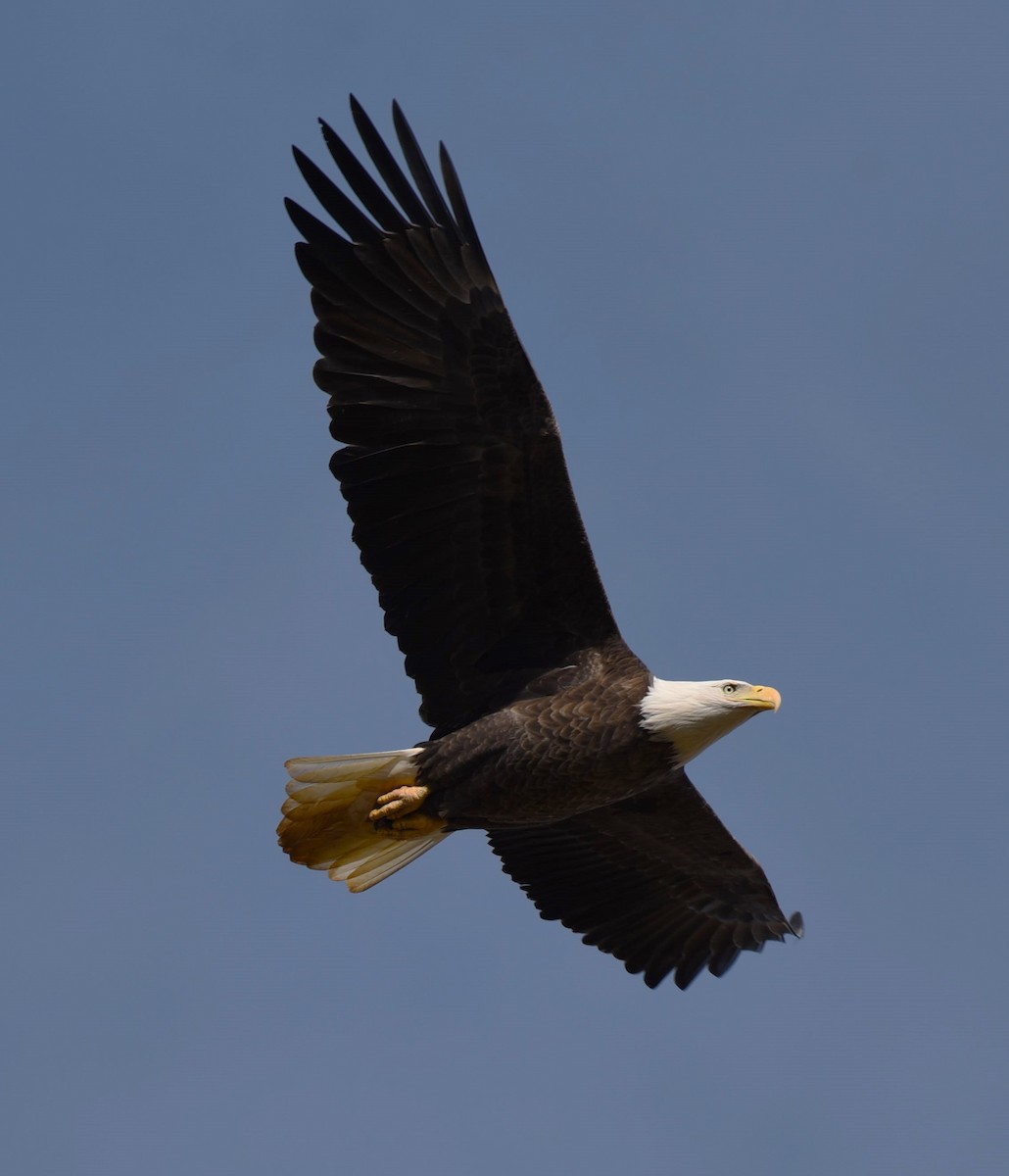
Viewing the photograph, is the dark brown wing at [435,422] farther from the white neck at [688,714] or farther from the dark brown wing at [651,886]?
the dark brown wing at [651,886]

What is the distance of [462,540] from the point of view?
38.2 feet

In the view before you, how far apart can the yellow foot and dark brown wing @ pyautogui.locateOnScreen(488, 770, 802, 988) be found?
1.57 m

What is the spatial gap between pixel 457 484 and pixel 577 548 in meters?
0.71

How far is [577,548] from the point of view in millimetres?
11562

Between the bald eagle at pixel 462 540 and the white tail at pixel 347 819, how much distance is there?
0.03 meters

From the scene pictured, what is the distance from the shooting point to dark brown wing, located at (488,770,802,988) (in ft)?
43.1

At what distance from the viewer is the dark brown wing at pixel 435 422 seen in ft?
37.8

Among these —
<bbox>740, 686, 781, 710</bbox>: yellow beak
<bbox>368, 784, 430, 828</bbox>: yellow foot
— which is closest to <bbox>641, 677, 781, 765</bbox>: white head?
<bbox>740, 686, 781, 710</bbox>: yellow beak

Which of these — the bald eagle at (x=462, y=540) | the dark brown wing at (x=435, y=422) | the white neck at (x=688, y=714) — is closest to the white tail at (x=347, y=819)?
the bald eagle at (x=462, y=540)

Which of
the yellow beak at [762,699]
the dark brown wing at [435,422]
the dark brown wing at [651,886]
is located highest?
the dark brown wing at [435,422]

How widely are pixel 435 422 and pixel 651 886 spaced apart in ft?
11.2

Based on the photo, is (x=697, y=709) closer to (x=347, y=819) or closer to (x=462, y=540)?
(x=462, y=540)

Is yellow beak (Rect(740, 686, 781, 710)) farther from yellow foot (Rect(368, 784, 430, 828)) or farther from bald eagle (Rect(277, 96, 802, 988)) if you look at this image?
yellow foot (Rect(368, 784, 430, 828))

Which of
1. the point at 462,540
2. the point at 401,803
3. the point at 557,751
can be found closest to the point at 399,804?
the point at 401,803
